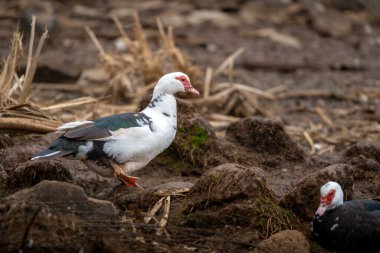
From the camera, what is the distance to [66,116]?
9.87 meters

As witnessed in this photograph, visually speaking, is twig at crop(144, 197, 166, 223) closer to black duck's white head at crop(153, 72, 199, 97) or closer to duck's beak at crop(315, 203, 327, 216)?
black duck's white head at crop(153, 72, 199, 97)

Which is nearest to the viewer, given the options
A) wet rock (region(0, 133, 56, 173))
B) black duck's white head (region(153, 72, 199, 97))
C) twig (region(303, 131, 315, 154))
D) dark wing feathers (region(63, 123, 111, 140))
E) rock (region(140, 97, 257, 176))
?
dark wing feathers (region(63, 123, 111, 140))

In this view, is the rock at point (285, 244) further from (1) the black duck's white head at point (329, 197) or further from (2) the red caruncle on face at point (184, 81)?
(2) the red caruncle on face at point (184, 81)

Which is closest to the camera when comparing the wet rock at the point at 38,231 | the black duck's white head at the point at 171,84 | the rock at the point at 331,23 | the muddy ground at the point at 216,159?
the wet rock at the point at 38,231

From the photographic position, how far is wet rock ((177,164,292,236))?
250 inches

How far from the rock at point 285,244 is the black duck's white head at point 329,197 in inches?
10.4

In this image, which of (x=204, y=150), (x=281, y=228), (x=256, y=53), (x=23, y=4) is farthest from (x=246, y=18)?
(x=281, y=228)

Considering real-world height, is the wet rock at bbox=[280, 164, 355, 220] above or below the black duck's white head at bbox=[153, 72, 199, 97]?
below

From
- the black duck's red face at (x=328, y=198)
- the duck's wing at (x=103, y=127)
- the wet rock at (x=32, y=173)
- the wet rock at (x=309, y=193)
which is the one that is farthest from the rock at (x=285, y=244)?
the wet rock at (x=32, y=173)

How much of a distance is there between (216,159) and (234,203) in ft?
5.01

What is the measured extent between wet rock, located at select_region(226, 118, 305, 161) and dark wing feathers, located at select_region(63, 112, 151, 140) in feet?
5.36

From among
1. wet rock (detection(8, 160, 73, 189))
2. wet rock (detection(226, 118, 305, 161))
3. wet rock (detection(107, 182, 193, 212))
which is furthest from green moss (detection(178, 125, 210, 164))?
wet rock (detection(8, 160, 73, 189))

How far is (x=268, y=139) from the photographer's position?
27.3 feet

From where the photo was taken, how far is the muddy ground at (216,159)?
5758mm
